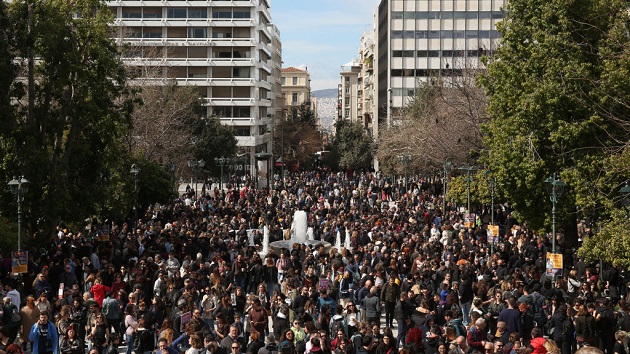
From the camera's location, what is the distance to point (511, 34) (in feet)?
94.8

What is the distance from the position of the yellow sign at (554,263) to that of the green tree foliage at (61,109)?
48.0 feet

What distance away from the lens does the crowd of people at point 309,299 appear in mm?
14320

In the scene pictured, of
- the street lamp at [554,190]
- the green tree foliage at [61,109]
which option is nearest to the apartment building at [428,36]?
the green tree foliage at [61,109]

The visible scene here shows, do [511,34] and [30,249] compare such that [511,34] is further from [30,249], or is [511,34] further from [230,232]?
[30,249]

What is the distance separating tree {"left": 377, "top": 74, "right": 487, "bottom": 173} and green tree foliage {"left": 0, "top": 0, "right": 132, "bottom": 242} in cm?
1307

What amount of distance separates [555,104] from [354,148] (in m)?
71.2

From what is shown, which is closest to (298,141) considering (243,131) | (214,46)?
(243,131)

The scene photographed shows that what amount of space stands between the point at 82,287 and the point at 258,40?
2689 inches

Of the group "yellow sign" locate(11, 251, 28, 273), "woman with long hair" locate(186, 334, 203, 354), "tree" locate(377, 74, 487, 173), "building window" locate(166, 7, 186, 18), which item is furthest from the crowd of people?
"building window" locate(166, 7, 186, 18)

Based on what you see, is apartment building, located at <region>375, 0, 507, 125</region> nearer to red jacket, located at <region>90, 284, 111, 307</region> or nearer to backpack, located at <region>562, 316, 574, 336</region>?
red jacket, located at <region>90, 284, 111, 307</region>

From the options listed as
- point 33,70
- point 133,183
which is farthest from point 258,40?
point 33,70

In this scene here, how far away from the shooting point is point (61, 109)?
96.7ft

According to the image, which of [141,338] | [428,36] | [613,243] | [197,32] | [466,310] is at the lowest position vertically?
[466,310]

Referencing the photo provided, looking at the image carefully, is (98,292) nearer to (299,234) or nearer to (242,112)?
(299,234)
